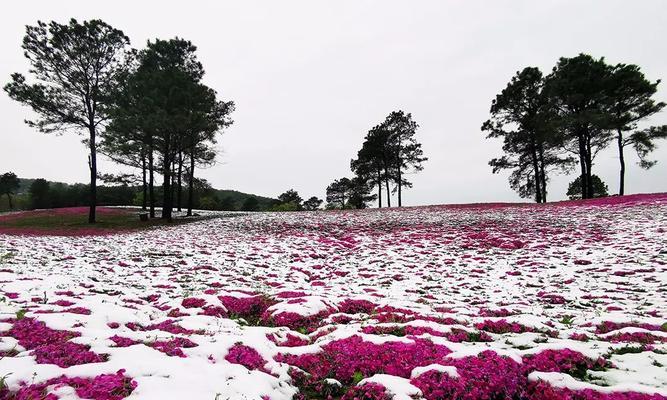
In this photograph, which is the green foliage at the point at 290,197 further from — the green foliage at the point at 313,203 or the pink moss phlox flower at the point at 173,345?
the pink moss phlox flower at the point at 173,345

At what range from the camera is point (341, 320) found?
718 cm

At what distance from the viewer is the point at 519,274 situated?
431 inches

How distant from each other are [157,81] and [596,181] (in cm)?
7654

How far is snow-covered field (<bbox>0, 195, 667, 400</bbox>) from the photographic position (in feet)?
13.5

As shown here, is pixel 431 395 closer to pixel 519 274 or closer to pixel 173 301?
pixel 173 301

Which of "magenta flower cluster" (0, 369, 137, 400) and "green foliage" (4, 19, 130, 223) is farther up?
"green foliage" (4, 19, 130, 223)

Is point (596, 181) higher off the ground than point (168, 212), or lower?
higher

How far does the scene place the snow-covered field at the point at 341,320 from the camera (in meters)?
4.12

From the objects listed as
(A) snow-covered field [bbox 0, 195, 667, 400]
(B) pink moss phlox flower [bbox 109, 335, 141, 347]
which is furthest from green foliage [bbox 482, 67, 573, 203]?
(B) pink moss phlox flower [bbox 109, 335, 141, 347]

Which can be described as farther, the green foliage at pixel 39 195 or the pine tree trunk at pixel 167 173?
the green foliage at pixel 39 195

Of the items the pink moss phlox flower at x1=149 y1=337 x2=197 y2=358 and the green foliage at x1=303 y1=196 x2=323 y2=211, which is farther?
the green foliage at x1=303 y1=196 x2=323 y2=211

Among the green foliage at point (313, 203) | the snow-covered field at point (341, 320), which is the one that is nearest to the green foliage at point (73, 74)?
the snow-covered field at point (341, 320)

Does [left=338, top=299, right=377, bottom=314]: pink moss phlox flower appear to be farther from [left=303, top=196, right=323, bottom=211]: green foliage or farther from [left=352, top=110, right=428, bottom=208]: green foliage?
[left=303, top=196, right=323, bottom=211]: green foliage

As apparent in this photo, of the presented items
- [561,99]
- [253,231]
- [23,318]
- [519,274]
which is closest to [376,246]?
[519,274]
